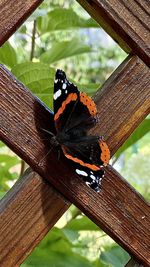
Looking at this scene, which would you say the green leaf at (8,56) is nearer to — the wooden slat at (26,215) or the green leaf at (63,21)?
the green leaf at (63,21)

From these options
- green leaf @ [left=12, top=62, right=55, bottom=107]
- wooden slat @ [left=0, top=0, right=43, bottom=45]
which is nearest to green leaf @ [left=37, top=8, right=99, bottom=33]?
green leaf @ [left=12, top=62, right=55, bottom=107]

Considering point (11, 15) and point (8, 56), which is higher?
point (8, 56)

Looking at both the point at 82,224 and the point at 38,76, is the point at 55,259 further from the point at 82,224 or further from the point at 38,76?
the point at 38,76

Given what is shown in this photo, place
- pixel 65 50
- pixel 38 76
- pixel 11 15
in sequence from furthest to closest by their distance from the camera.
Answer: pixel 65 50 < pixel 38 76 < pixel 11 15

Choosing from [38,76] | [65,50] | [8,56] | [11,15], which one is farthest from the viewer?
[65,50]

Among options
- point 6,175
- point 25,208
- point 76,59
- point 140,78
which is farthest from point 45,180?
point 76,59

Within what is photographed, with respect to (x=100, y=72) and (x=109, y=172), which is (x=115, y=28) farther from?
(x=100, y=72)

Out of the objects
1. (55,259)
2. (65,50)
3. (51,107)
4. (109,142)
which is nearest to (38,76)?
(51,107)

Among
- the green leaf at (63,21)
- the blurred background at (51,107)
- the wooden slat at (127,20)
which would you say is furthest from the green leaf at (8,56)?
the wooden slat at (127,20)

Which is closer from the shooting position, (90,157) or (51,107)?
(90,157)
